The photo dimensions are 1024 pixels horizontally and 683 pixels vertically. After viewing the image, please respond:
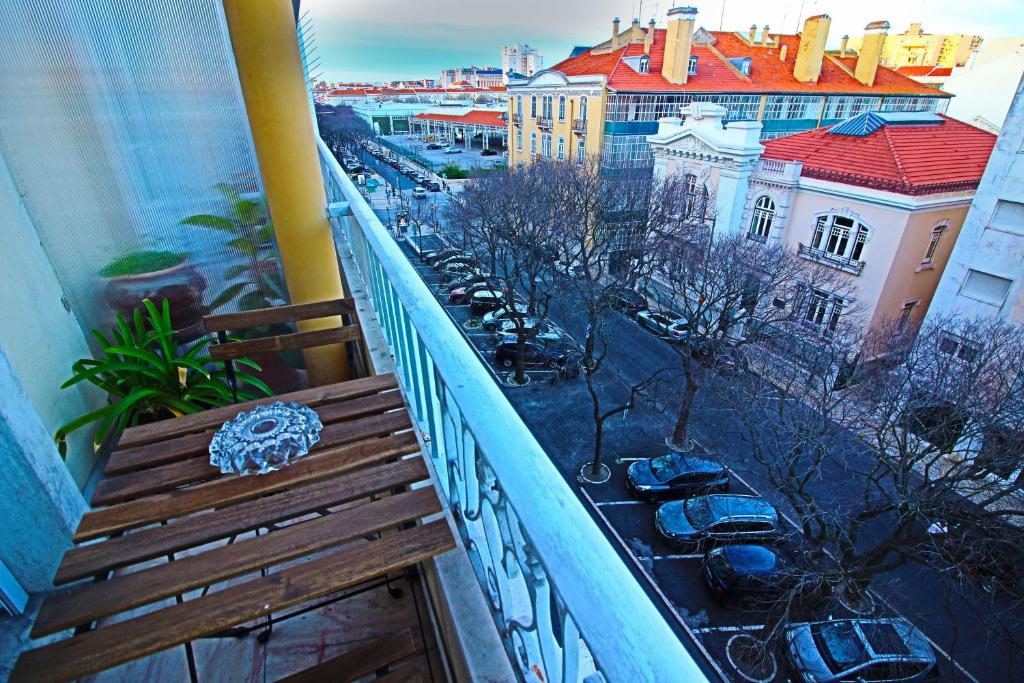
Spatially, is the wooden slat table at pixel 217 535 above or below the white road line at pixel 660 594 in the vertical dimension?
above

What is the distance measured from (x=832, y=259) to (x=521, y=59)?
13491 centimetres

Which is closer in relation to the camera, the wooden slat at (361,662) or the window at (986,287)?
the wooden slat at (361,662)

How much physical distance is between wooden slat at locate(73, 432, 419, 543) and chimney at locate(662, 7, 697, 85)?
24.8 meters

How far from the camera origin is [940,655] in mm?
7645

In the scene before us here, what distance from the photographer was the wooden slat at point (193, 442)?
77.0 inches

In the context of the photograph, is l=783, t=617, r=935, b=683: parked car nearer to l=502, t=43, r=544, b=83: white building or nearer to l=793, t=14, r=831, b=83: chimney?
l=793, t=14, r=831, b=83: chimney

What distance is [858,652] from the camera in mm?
7051

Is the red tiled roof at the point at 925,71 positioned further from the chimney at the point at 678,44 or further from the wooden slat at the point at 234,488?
the wooden slat at the point at 234,488

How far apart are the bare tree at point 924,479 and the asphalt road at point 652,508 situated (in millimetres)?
335

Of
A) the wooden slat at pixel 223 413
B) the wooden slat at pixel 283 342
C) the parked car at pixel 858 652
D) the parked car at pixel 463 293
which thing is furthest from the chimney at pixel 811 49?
the wooden slat at pixel 223 413

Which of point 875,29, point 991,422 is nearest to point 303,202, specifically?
point 991,422

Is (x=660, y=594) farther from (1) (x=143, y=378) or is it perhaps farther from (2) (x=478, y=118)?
(2) (x=478, y=118)

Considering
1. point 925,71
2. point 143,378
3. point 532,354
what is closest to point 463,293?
point 532,354

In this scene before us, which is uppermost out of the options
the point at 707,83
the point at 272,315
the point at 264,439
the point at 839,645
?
the point at 707,83
